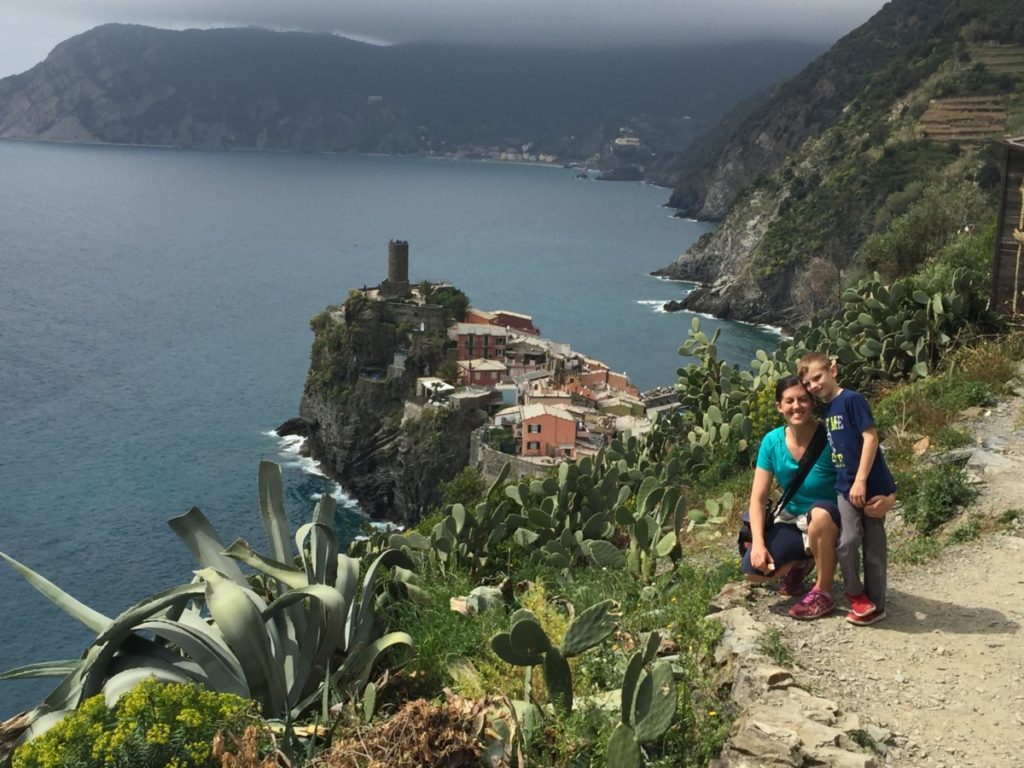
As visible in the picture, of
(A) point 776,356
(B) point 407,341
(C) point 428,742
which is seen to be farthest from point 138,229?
A: (C) point 428,742

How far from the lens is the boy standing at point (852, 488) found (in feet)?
17.2

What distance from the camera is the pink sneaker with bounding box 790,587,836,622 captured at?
17.4ft

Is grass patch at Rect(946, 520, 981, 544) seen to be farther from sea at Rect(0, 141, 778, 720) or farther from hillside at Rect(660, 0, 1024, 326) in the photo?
hillside at Rect(660, 0, 1024, 326)

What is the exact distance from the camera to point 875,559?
17.3 ft

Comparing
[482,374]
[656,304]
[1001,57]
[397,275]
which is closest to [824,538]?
[482,374]

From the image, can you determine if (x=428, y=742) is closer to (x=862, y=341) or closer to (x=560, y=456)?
(x=862, y=341)

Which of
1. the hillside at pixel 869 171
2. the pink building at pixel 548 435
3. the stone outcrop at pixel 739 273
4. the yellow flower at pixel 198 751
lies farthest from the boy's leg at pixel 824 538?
the stone outcrop at pixel 739 273

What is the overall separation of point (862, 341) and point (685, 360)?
49.6 m

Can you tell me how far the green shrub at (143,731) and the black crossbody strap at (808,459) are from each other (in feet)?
9.62

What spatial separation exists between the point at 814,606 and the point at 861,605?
0.75ft

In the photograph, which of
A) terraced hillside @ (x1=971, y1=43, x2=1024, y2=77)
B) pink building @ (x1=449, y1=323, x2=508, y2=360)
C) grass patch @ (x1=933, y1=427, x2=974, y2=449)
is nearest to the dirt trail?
grass patch @ (x1=933, y1=427, x2=974, y2=449)

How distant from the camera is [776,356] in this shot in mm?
12984

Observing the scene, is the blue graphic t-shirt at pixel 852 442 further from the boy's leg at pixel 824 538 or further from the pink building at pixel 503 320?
the pink building at pixel 503 320

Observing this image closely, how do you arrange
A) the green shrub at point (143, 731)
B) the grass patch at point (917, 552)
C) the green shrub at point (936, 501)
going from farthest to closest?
the green shrub at point (936, 501), the grass patch at point (917, 552), the green shrub at point (143, 731)
